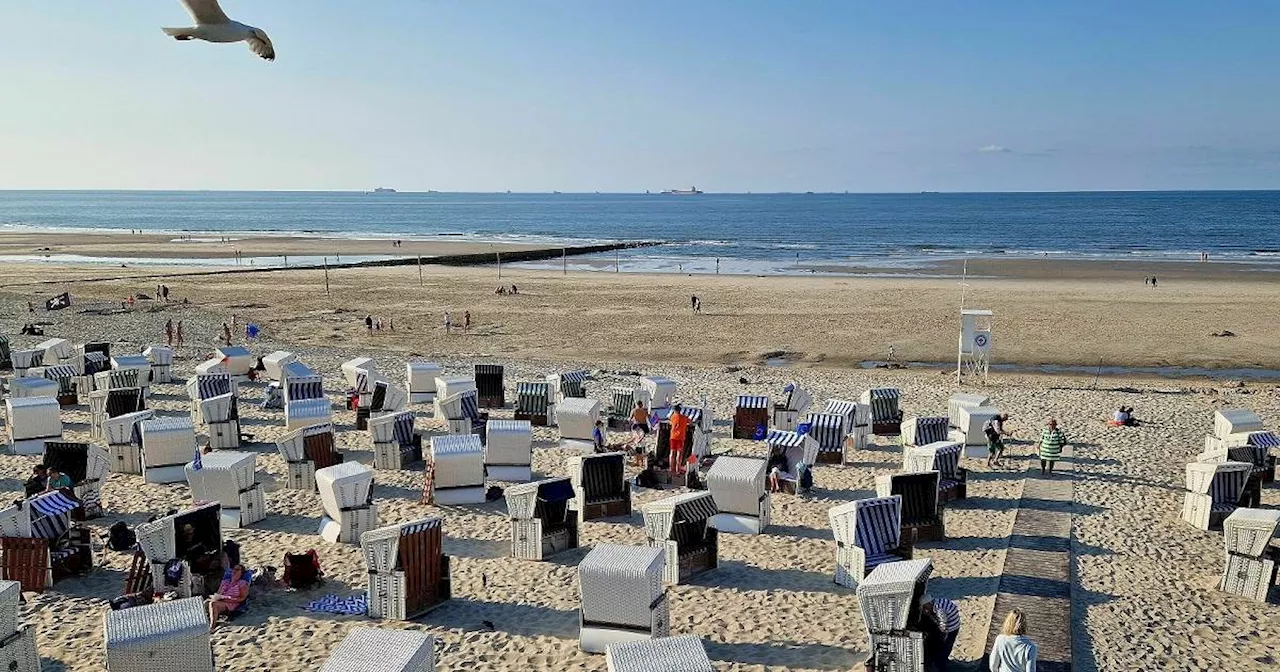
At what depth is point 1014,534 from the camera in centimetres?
1195

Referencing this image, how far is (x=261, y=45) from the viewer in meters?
4.26

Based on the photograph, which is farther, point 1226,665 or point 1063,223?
point 1063,223

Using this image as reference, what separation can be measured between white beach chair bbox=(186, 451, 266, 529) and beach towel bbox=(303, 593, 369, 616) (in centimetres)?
302

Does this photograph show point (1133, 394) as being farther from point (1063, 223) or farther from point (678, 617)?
point (1063, 223)

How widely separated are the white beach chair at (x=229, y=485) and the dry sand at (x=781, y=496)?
1.06ft

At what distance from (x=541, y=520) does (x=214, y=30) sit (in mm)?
7932

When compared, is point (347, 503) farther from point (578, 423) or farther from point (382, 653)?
point (578, 423)

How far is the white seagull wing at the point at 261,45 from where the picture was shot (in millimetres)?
4203

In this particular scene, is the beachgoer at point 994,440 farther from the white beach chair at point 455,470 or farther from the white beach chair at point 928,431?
the white beach chair at point 455,470

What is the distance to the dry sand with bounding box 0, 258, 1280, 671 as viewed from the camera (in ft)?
29.7

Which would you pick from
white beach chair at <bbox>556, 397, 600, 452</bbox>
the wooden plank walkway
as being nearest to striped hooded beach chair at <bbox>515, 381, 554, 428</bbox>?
white beach chair at <bbox>556, 397, 600, 452</bbox>

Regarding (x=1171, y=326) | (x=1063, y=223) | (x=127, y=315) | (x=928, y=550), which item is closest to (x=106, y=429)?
(x=928, y=550)

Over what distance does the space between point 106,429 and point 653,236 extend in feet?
315

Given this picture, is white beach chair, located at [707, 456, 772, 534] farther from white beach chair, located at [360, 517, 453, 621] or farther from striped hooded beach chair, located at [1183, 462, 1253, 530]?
striped hooded beach chair, located at [1183, 462, 1253, 530]
